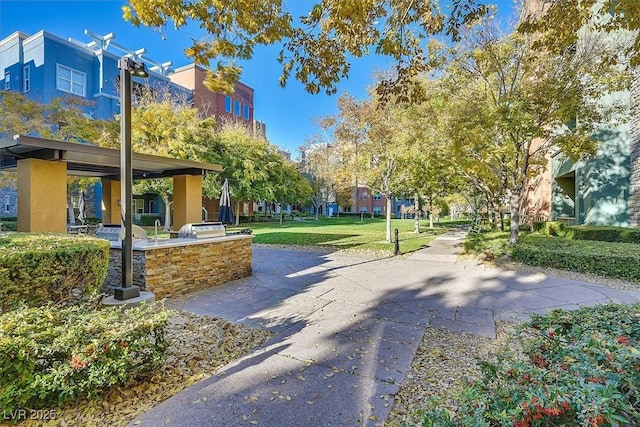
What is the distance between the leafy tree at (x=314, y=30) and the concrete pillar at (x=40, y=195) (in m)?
3.81

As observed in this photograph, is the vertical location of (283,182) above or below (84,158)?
above

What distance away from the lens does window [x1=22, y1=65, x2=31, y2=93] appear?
19938 mm

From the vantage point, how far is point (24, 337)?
7.57 feet

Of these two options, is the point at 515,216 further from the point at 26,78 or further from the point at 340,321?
the point at 26,78

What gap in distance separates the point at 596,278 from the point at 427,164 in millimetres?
6771

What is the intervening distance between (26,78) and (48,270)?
2535cm

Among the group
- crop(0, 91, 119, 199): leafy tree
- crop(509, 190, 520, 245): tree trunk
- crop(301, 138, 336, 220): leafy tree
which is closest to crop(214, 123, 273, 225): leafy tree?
crop(301, 138, 336, 220): leafy tree

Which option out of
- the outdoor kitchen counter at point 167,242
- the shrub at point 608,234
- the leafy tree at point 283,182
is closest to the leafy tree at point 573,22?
the outdoor kitchen counter at point 167,242

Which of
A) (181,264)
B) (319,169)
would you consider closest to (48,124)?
(181,264)

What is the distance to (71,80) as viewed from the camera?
20.8 meters

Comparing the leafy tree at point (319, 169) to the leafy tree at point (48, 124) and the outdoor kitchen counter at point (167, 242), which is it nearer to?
the leafy tree at point (48, 124)

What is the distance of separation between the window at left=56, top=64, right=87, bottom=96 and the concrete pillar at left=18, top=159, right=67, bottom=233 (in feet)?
64.2

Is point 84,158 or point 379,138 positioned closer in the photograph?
point 84,158

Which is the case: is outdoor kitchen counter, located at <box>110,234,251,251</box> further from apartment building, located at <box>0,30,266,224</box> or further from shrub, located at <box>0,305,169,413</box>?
apartment building, located at <box>0,30,266,224</box>
